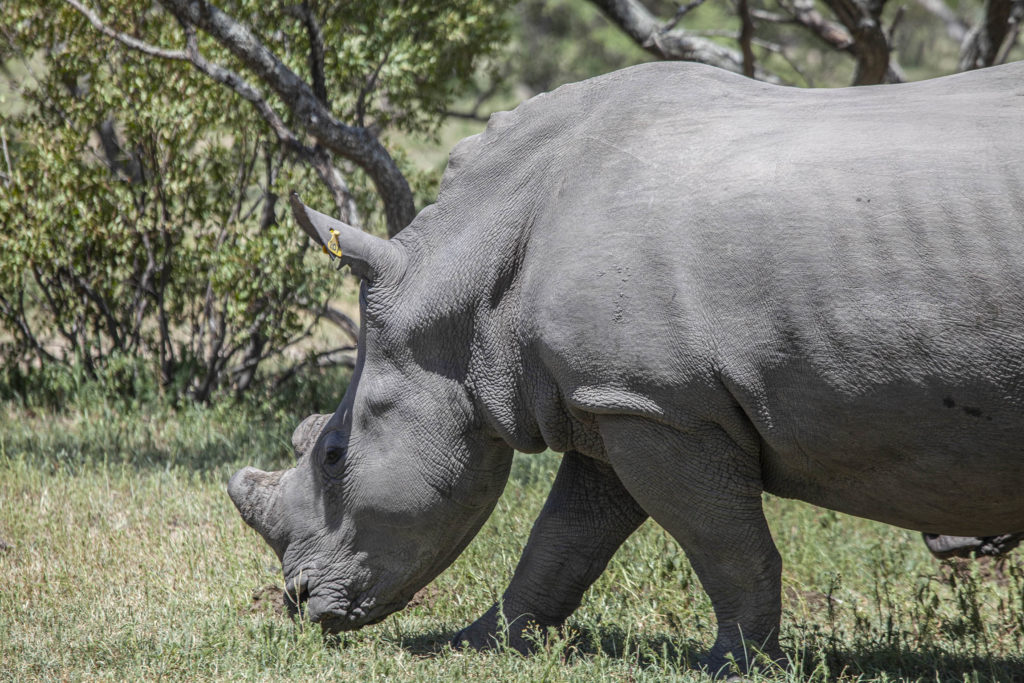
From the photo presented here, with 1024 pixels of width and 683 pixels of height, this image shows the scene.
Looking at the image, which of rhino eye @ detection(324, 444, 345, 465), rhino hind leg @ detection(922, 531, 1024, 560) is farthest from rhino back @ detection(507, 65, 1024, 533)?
rhino hind leg @ detection(922, 531, 1024, 560)

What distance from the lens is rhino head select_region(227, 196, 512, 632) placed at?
4.24 metres

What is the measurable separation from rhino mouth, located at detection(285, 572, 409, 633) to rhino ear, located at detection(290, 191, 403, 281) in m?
1.22

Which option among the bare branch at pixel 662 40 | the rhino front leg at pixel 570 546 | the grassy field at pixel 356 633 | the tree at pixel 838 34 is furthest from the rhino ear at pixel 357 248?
the bare branch at pixel 662 40

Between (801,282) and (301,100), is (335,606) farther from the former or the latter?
(301,100)

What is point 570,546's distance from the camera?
4.50 meters

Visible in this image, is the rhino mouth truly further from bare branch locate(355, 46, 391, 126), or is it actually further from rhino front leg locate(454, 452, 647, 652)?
bare branch locate(355, 46, 391, 126)

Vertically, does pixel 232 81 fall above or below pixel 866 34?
above

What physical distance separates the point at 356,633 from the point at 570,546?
1.01 m

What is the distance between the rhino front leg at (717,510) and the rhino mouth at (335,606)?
4.11 feet

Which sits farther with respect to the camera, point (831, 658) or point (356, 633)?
point (356, 633)

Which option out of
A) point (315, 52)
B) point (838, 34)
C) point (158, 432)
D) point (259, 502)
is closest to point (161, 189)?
point (315, 52)

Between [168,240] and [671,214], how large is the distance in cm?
587

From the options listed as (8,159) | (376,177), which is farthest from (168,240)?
(376,177)

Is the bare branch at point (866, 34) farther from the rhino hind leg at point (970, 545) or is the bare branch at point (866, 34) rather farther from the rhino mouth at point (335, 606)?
the rhino mouth at point (335, 606)
